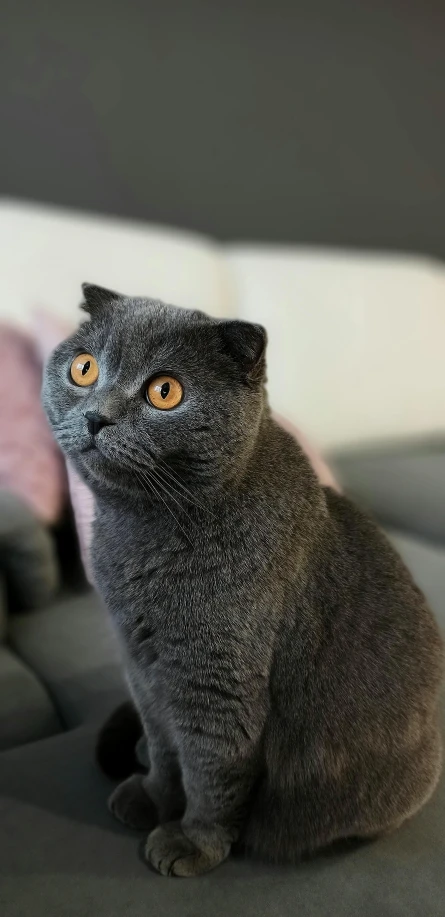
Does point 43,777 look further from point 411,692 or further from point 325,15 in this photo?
point 325,15

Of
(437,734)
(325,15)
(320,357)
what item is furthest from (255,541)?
(325,15)

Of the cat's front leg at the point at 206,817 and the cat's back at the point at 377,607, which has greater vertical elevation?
the cat's back at the point at 377,607

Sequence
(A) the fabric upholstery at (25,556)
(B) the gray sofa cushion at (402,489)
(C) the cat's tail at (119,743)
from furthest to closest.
Result: (B) the gray sofa cushion at (402,489), (A) the fabric upholstery at (25,556), (C) the cat's tail at (119,743)

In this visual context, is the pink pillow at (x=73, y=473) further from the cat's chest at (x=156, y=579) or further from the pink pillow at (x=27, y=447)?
the cat's chest at (x=156, y=579)

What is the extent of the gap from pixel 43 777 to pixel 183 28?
1.81m

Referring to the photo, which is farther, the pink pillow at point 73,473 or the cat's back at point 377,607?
the pink pillow at point 73,473

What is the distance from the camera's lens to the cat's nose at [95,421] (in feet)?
1.91

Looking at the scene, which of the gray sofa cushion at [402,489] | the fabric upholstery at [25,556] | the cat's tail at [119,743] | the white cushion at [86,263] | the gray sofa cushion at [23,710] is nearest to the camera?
the cat's tail at [119,743]

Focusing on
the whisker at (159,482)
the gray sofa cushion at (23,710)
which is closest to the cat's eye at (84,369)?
the whisker at (159,482)

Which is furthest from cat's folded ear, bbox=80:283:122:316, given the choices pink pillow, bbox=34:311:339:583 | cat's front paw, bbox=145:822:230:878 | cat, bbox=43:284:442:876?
cat's front paw, bbox=145:822:230:878

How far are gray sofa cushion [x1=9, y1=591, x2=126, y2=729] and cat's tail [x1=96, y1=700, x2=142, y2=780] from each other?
3.5 inches

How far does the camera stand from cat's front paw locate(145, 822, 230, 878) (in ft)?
2.18

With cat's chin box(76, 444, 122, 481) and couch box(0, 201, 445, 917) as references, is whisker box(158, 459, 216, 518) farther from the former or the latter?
couch box(0, 201, 445, 917)

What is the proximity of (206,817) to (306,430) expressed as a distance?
1189 mm
